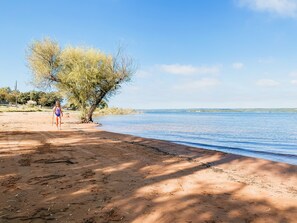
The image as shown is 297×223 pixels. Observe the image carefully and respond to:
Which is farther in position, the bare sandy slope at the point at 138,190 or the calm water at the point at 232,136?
the calm water at the point at 232,136

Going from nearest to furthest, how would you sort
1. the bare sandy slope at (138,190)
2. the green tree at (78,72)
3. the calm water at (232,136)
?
the bare sandy slope at (138,190) → the calm water at (232,136) → the green tree at (78,72)

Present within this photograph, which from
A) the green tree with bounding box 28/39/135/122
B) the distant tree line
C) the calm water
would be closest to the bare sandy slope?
the calm water

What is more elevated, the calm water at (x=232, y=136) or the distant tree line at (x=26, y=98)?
the distant tree line at (x=26, y=98)

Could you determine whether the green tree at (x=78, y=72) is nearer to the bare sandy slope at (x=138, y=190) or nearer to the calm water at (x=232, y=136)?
the calm water at (x=232, y=136)

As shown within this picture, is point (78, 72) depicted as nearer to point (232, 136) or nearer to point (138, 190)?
point (232, 136)

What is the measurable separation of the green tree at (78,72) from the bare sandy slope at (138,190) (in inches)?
913

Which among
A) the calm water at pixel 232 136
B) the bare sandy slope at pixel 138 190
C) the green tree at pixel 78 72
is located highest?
the green tree at pixel 78 72

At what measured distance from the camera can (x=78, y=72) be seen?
105 ft

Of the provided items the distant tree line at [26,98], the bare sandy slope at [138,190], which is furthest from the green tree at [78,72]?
the distant tree line at [26,98]

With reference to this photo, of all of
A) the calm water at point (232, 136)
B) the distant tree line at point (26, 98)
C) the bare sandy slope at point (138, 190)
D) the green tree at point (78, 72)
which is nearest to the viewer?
the bare sandy slope at point (138, 190)

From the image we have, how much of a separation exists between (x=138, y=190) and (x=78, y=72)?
90.2 feet

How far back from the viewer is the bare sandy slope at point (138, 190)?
4.94 metres

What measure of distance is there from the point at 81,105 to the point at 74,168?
2743 centimetres

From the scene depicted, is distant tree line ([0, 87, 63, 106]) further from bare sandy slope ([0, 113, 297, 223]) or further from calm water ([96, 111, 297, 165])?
bare sandy slope ([0, 113, 297, 223])
